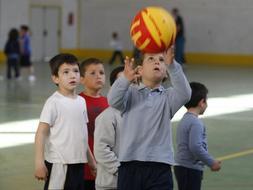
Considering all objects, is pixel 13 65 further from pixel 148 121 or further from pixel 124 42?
pixel 148 121

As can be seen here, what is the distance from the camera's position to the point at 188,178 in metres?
6.15

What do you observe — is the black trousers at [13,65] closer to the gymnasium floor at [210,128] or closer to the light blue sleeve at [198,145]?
the gymnasium floor at [210,128]

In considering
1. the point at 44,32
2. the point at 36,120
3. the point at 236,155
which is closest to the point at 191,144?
the point at 236,155

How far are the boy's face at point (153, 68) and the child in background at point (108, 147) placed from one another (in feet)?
2.06

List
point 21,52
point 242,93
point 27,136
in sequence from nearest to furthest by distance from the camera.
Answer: point 27,136, point 242,93, point 21,52

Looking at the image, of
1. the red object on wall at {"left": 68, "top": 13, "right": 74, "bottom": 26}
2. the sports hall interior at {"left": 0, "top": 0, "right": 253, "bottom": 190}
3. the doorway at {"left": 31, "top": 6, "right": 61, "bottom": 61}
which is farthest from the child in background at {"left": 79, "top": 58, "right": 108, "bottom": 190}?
the red object on wall at {"left": 68, "top": 13, "right": 74, "bottom": 26}

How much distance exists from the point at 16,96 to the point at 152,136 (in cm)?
1370

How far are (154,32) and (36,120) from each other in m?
9.16

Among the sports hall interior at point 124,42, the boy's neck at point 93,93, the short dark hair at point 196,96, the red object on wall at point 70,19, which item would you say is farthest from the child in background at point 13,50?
the short dark hair at point 196,96

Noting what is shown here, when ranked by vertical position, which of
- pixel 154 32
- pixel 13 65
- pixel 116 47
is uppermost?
pixel 154 32

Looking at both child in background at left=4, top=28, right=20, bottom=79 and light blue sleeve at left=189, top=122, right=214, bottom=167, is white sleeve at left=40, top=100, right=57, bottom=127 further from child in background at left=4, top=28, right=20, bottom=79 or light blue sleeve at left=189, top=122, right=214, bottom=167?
child in background at left=4, top=28, right=20, bottom=79

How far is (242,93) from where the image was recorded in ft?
64.9

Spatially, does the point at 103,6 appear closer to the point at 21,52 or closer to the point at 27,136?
the point at 21,52

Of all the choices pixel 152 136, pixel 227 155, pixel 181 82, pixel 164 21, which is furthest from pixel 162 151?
pixel 227 155
